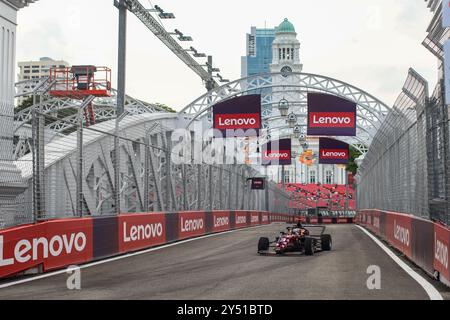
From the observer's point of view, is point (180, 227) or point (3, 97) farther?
point (180, 227)

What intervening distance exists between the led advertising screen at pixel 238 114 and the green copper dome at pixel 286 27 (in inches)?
5292

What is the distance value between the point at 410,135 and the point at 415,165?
1018 mm

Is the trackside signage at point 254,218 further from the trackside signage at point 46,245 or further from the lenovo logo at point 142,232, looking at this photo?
the trackside signage at point 46,245

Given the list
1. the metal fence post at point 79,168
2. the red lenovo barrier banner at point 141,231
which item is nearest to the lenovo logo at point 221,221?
the red lenovo barrier banner at point 141,231

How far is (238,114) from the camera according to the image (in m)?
33.5

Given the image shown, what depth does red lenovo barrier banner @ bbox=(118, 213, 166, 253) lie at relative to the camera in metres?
15.4

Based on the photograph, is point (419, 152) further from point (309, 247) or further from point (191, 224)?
point (191, 224)

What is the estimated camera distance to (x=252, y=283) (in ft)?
31.7

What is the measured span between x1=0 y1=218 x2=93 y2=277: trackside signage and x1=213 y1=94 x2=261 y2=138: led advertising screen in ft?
66.1

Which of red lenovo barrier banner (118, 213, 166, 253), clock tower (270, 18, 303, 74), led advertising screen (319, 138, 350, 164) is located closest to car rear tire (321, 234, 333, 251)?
red lenovo barrier banner (118, 213, 166, 253)

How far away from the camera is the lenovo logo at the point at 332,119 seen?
113ft

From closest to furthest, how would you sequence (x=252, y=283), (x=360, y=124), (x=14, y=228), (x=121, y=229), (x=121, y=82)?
(x=252, y=283)
(x=14, y=228)
(x=121, y=229)
(x=121, y=82)
(x=360, y=124)
